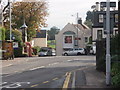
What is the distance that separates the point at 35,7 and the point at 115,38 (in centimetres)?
4026

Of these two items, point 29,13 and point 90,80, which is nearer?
point 90,80

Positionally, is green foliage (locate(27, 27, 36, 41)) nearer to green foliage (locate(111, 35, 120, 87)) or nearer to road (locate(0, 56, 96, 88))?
road (locate(0, 56, 96, 88))

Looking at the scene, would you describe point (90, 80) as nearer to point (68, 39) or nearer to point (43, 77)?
point (43, 77)

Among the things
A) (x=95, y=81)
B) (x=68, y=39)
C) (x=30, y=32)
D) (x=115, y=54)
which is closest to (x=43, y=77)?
(x=95, y=81)

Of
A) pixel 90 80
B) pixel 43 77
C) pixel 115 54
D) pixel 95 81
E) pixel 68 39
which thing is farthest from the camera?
pixel 68 39

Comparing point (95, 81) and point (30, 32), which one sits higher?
point (30, 32)

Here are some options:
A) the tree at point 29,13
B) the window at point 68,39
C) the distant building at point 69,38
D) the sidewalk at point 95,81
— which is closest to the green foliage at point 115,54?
the sidewalk at point 95,81

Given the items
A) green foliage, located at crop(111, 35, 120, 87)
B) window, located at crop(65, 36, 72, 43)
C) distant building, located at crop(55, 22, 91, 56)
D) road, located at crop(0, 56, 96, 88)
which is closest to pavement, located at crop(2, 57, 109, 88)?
road, located at crop(0, 56, 96, 88)

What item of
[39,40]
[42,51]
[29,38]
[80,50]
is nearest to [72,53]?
[80,50]

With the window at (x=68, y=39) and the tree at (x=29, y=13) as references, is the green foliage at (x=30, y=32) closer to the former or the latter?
the tree at (x=29, y=13)

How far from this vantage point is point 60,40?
68.3 metres

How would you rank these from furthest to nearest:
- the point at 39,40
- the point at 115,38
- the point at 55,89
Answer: the point at 39,40 < the point at 115,38 < the point at 55,89

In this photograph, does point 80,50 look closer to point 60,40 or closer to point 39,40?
point 60,40

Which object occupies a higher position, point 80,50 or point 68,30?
point 68,30
